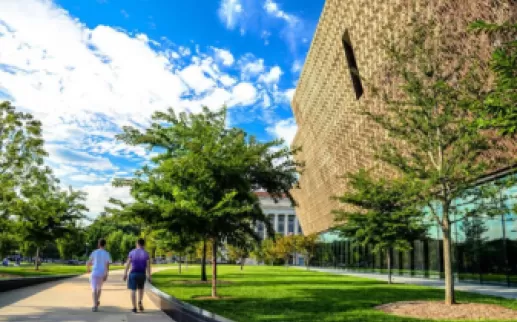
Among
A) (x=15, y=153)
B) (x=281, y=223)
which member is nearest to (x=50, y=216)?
(x=15, y=153)

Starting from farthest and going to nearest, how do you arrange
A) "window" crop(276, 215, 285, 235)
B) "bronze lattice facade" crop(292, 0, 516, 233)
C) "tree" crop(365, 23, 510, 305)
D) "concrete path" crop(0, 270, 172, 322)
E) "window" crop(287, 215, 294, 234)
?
"window" crop(287, 215, 294, 234) < "window" crop(276, 215, 285, 235) < "bronze lattice facade" crop(292, 0, 516, 233) < "tree" crop(365, 23, 510, 305) < "concrete path" crop(0, 270, 172, 322)

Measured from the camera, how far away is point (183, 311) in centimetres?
826

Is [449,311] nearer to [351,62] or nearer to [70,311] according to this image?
[70,311]

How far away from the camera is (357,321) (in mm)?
9633

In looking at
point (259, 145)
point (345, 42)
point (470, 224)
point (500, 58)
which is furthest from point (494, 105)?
point (345, 42)

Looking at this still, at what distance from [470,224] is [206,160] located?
18213 millimetres

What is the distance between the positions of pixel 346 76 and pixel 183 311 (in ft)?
97.0

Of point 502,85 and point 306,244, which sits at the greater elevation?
point 502,85

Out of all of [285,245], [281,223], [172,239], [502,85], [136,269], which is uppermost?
[281,223]

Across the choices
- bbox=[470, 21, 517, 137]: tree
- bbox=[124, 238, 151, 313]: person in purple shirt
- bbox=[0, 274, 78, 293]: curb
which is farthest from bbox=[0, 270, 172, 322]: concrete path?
bbox=[470, 21, 517, 137]: tree

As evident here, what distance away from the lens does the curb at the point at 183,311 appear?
6.92 metres

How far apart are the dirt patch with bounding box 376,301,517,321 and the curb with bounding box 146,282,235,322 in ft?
17.7

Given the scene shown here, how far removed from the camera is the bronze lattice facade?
64.2 feet

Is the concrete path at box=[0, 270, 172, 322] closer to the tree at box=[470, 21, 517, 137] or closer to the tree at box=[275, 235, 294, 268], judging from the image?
the tree at box=[470, 21, 517, 137]
